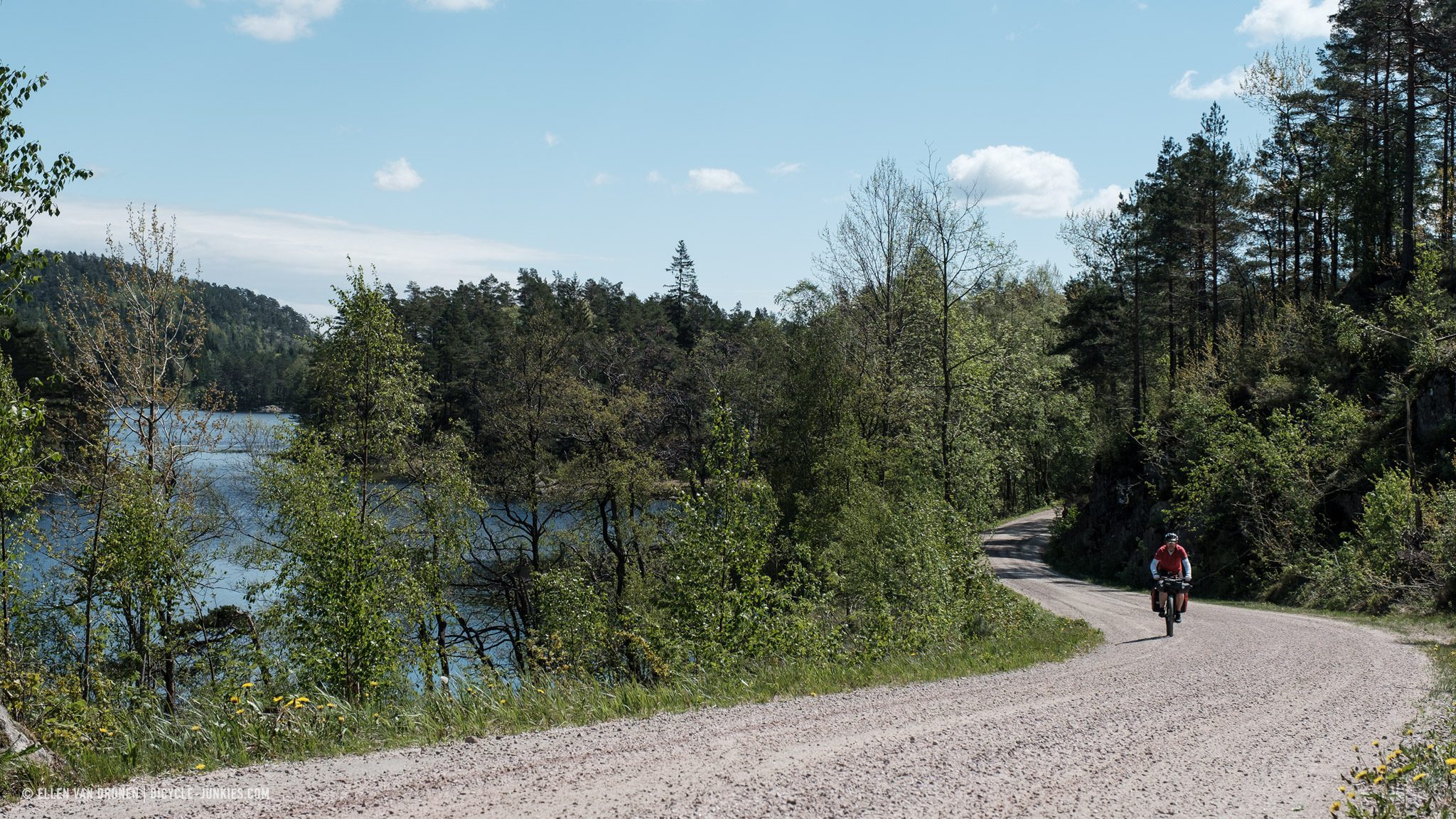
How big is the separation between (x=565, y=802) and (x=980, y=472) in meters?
23.6

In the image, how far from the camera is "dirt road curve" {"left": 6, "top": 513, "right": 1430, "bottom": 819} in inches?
219

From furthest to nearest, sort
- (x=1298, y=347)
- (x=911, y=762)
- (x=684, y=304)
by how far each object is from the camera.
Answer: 1. (x=684, y=304)
2. (x=1298, y=347)
3. (x=911, y=762)

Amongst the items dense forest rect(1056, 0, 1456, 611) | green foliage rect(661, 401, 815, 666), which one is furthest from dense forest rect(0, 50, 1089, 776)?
dense forest rect(1056, 0, 1456, 611)

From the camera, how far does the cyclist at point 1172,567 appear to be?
15391 millimetres

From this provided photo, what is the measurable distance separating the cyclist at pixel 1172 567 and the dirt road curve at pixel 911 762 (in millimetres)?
5047

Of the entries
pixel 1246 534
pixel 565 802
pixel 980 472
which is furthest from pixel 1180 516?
pixel 565 802

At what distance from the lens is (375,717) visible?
24.0ft

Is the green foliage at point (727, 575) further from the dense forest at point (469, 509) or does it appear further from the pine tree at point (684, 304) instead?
the pine tree at point (684, 304)

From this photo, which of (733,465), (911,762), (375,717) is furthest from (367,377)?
(911,762)

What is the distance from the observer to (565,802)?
5.52 meters

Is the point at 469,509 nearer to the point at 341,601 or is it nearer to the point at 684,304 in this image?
the point at 341,601

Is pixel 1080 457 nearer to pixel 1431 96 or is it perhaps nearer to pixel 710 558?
pixel 1431 96

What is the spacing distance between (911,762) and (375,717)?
4389 millimetres

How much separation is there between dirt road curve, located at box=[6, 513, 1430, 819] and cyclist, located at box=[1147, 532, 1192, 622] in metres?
5.05
